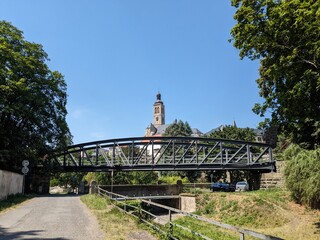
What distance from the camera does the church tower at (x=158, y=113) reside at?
522 ft

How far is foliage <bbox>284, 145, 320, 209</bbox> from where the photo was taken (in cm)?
1908

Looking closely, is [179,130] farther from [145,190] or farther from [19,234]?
[19,234]

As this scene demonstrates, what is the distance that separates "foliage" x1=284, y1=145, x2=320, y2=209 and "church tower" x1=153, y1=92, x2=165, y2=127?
447 ft

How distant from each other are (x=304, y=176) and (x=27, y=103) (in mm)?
26363

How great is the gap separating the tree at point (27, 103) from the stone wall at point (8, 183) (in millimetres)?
3889

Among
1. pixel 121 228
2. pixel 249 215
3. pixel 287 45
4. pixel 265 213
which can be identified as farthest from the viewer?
pixel 249 215

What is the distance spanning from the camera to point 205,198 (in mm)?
27828

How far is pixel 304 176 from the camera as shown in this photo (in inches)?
803

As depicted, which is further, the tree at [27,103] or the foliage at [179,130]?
A: the foliage at [179,130]

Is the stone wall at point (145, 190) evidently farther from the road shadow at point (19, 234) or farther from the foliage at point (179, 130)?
the foliage at point (179, 130)

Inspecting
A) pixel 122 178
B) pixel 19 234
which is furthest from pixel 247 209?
pixel 122 178

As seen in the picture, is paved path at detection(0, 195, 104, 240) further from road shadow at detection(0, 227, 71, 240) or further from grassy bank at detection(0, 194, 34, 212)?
grassy bank at detection(0, 194, 34, 212)

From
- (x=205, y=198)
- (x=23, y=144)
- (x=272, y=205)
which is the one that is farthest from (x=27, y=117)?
(x=272, y=205)

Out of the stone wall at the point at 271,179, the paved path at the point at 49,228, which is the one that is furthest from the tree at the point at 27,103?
the stone wall at the point at 271,179
